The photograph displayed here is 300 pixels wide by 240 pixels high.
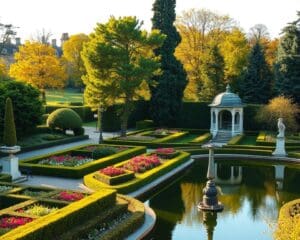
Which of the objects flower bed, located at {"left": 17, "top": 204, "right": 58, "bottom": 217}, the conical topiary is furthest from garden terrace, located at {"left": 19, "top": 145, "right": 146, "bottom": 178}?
flower bed, located at {"left": 17, "top": 204, "right": 58, "bottom": 217}

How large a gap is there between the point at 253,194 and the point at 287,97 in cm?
2217

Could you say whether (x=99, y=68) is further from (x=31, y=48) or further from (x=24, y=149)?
(x=31, y=48)

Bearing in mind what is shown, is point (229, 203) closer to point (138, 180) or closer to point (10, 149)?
point (138, 180)

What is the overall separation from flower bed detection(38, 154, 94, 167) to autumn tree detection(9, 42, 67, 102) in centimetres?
2574

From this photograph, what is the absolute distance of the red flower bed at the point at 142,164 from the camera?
23391mm

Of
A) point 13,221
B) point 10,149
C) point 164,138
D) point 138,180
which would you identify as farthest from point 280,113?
point 13,221

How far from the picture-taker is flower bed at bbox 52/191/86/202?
15750 mm

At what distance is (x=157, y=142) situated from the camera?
3362 centimetres

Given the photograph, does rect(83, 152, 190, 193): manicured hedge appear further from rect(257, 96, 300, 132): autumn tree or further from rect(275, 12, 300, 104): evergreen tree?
rect(275, 12, 300, 104): evergreen tree

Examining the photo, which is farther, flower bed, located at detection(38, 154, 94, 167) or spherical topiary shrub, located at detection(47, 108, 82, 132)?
spherical topiary shrub, located at detection(47, 108, 82, 132)

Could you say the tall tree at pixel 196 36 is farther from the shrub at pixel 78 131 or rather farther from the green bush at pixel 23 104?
the green bush at pixel 23 104

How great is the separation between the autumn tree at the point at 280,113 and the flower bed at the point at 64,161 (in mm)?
18413

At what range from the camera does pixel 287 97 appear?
4122 centimetres

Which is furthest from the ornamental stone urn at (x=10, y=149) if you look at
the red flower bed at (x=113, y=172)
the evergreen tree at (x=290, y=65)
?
the evergreen tree at (x=290, y=65)
